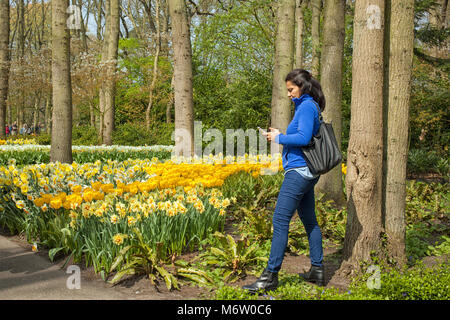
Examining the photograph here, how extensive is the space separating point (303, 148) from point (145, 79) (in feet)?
67.9

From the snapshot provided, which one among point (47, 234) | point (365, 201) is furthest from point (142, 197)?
point (365, 201)

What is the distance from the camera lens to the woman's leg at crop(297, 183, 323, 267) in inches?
127

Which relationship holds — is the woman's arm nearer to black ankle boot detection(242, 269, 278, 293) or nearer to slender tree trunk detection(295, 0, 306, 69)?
black ankle boot detection(242, 269, 278, 293)

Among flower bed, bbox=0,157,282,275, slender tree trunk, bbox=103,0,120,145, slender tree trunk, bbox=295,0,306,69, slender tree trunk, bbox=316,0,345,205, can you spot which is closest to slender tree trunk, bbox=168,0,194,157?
flower bed, bbox=0,157,282,275

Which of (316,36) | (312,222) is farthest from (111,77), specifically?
(312,222)

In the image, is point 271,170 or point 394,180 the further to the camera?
point 271,170

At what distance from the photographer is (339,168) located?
6125 mm

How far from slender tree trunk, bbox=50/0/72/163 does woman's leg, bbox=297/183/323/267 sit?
5373 millimetres

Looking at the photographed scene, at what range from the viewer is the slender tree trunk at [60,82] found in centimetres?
719

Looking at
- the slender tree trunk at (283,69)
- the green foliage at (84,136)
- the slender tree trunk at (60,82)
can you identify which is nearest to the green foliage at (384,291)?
the slender tree trunk at (283,69)

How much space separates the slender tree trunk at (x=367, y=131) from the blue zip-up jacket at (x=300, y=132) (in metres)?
0.54

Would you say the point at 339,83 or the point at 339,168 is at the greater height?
the point at 339,83

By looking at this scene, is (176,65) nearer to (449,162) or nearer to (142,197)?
(142,197)

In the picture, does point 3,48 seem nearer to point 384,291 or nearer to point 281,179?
point 281,179
